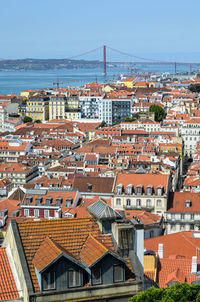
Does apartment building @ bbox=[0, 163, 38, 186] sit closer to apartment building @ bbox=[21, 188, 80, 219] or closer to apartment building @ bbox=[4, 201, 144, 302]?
apartment building @ bbox=[21, 188, 80, 219]

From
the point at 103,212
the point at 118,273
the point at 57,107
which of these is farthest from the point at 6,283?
the point at 57,107

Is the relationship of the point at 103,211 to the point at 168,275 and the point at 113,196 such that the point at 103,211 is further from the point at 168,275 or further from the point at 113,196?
the point at 113,196

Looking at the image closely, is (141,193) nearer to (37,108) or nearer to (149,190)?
(149,190)

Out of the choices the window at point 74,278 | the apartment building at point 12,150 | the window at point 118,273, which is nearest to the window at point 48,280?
the window at point 74,278

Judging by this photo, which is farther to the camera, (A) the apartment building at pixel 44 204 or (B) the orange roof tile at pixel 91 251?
(A) the apartment building at pixel 44 204

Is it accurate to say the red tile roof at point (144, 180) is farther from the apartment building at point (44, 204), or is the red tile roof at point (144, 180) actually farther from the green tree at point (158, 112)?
the green tree at point (158, 112)

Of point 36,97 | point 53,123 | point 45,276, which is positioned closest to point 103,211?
point 45,276

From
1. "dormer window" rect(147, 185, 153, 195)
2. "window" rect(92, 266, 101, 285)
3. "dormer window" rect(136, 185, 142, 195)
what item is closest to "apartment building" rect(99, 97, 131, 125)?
"dormer window" rect(136, 185, 142, 195)
